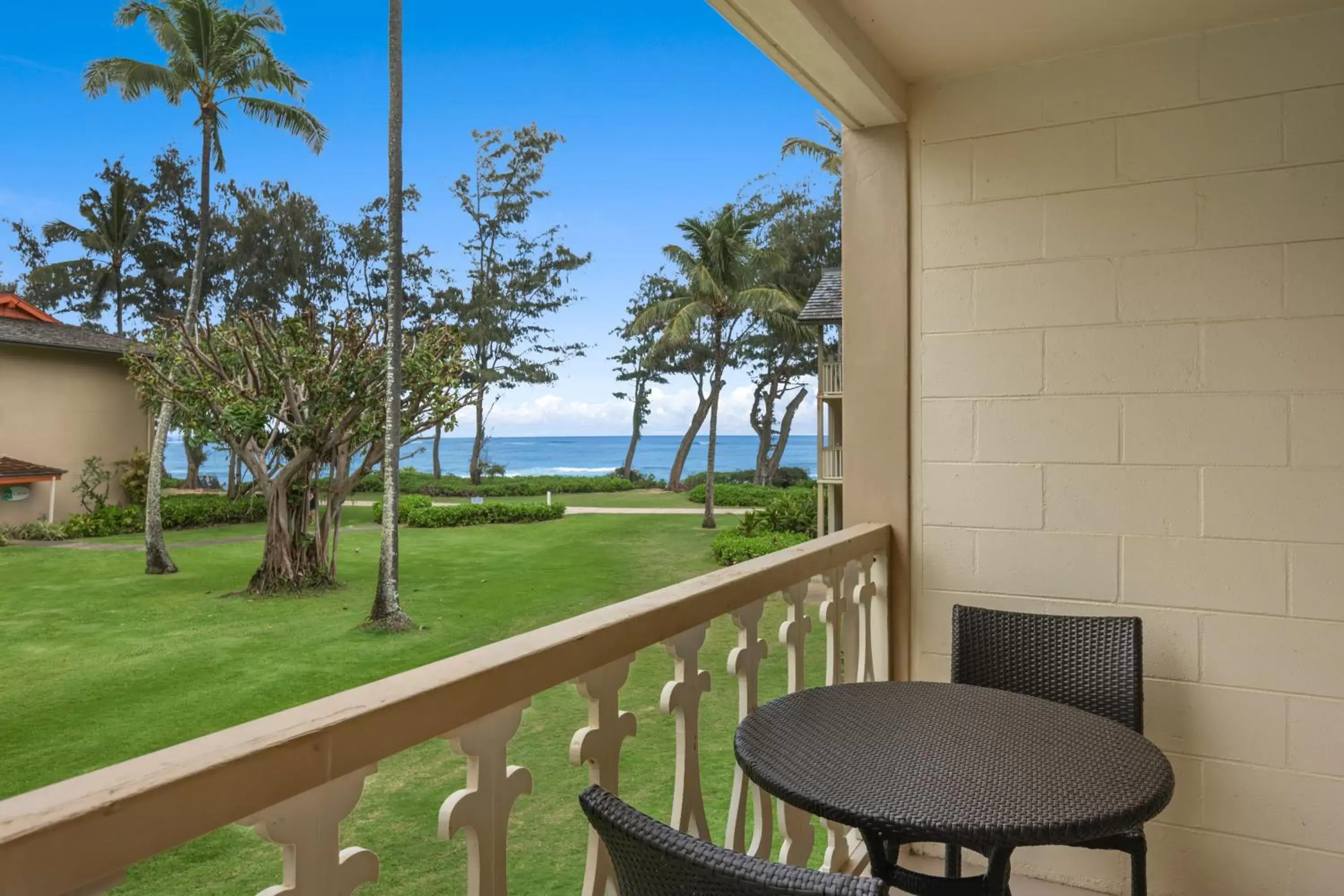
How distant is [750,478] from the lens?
25.1m

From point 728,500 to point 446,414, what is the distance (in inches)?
388

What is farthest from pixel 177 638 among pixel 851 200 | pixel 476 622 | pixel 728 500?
pixel 851 200

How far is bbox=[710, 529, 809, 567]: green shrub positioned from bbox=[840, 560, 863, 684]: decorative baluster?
950 cm

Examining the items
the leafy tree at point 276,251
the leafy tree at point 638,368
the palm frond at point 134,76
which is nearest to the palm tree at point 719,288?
the leafy tree at point 638,368

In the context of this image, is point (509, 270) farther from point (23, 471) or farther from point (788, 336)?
point (23, 471)

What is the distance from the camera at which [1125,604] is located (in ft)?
5.59

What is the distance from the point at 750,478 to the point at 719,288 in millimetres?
8887

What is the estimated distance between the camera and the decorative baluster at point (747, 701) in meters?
1.25

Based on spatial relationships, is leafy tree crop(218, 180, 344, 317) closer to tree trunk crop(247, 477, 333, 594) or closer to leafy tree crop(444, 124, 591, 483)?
leafy tree crop(444, 124, 591, 483)

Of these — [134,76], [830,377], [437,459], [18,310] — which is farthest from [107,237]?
[830,377]

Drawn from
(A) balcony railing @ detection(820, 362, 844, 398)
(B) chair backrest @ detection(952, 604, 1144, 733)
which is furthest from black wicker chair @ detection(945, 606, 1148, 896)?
(A) balcony railing @ detection(820, 362, 844, 398)

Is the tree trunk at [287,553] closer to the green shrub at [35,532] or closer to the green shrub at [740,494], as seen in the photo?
the green shrub at [35,532]

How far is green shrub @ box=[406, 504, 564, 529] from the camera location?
18.6 metres

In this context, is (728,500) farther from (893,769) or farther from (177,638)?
(893,769)
